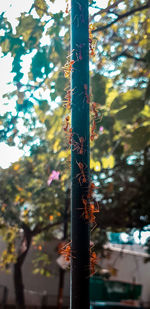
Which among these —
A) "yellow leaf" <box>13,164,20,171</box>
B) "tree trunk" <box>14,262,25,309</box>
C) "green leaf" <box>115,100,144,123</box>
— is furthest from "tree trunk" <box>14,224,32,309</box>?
"green leaf" <box>115,100,144,123</box>

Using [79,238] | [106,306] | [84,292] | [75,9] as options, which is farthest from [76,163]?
[106,306]

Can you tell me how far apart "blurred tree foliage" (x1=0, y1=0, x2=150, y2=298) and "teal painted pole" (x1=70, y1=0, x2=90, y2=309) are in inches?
12.2

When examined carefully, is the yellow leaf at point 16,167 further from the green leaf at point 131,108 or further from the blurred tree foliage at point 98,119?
the green leaf at point 131,108

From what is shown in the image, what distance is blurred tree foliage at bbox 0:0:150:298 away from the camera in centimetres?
381

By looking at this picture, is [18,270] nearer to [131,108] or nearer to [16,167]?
[16,167]

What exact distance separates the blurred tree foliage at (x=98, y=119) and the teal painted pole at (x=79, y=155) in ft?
1.02

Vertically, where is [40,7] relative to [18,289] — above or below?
above

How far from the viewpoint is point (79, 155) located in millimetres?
1692

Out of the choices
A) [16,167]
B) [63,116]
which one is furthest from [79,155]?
[16,167]

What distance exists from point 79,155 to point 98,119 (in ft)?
5.91

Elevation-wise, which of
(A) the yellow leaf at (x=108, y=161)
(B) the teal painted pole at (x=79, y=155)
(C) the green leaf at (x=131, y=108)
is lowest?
(B) the teal painted pole at (x=79, y=155)

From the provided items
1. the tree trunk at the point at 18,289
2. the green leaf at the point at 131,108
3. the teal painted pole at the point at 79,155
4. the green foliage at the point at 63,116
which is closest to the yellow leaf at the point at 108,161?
the green foliage at the point at 63,116

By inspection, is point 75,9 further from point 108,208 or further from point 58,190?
point 108,208

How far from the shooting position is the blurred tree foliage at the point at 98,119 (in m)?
3.81
